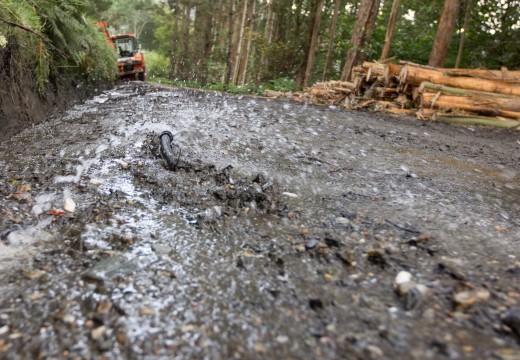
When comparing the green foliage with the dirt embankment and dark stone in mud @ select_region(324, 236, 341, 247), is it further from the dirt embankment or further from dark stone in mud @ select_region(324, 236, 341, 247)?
dark stone in mud @ select_region(324, 236, 341, 247)

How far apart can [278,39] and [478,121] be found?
1241 cm

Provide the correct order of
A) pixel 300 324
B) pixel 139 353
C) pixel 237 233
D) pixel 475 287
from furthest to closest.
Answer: pixel 237 233, pixel 475 287, pixel 300 324, pixel 139 353

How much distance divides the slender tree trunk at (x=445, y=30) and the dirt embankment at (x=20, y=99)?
28.7 feet

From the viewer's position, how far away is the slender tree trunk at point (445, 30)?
29.3 feet

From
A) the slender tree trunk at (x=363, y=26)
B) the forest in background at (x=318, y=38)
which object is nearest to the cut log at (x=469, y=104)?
the forest in background at (x=318, y=38)

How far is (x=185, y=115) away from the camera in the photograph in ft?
19.3

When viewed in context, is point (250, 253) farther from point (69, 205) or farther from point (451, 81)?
point (451, 81)

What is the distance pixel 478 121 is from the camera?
689 centimetres

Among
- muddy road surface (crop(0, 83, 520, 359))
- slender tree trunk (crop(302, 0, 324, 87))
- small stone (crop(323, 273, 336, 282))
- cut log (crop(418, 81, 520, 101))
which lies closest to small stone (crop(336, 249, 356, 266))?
muddy road surface (crop(0, 83, 520, 359))

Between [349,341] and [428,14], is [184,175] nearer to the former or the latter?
[349,341]

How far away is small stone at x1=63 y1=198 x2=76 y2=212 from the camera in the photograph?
2.49 m

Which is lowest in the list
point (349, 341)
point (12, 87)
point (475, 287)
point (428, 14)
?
point (349, 341)

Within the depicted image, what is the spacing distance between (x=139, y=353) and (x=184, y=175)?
2.04m

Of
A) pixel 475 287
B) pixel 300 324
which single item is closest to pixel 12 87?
pixel 300 324
